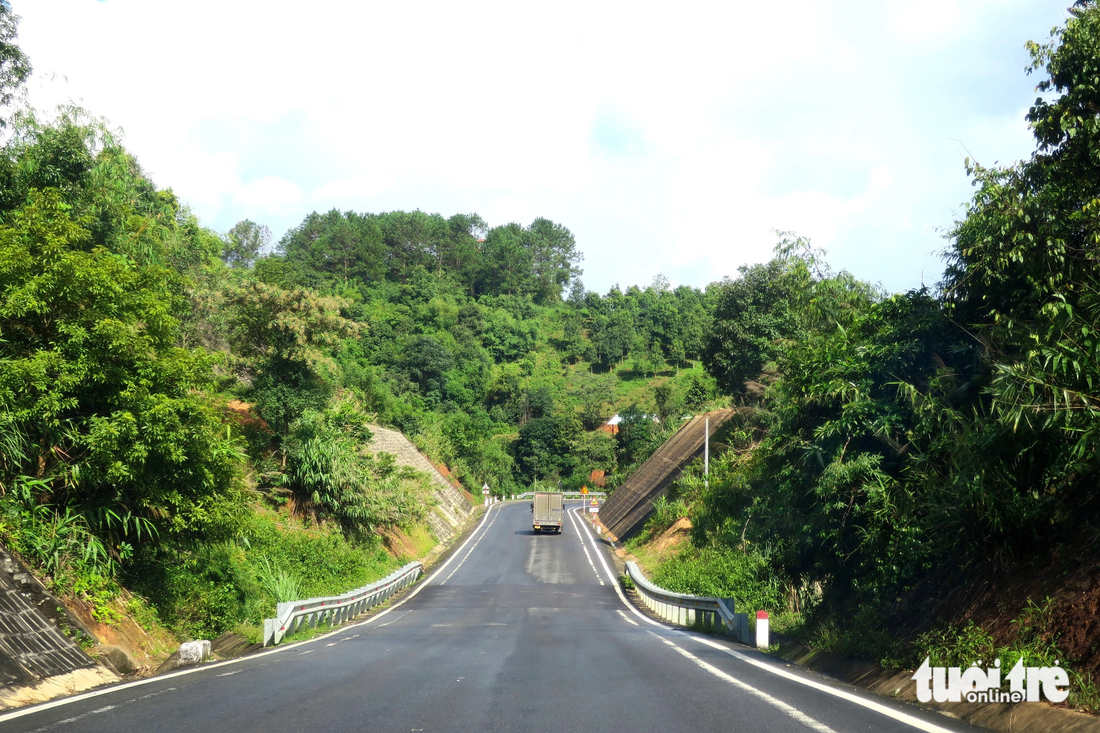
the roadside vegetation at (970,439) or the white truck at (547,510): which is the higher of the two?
the roadside vegetation at (970,439)

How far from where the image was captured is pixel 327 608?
739 inches

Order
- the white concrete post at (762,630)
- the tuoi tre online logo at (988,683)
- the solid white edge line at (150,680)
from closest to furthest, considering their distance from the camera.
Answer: the tuoi tre online logo at (988,683)
the solid white edge line at (150,680)
the white concrete post at (762,630)

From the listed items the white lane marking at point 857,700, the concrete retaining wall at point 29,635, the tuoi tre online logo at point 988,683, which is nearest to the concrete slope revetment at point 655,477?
the white lane marking at point 857,700

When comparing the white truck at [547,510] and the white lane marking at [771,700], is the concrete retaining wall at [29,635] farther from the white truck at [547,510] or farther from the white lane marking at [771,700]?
the white truck at [547,510]

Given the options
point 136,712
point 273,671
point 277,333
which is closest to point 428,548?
point 277,333

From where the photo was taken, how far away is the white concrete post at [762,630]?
1344cm

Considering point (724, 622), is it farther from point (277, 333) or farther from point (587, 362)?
point (587, 362)

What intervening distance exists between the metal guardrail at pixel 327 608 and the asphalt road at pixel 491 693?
863mm

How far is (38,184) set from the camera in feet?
61.4

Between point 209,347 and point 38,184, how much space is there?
84.0ft

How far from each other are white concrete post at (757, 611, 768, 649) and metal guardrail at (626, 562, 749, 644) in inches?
47.1

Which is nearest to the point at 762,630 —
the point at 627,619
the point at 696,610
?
the point at 696,610

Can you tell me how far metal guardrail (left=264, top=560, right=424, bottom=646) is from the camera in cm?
1470

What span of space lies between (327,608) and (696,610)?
8574 mm
